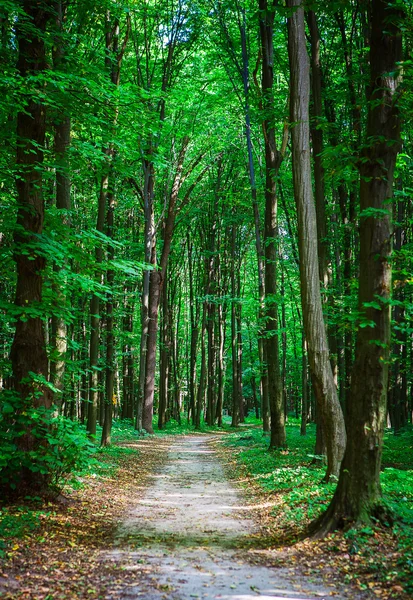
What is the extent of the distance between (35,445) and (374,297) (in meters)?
5.14

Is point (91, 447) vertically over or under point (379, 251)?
under

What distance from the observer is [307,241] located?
782 centimetres

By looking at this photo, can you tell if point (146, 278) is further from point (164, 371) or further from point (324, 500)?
point (324, 500)

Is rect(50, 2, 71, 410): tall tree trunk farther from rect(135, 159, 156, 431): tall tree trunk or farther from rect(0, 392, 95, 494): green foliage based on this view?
rect(135, 159, 156, 431): tall tree trunk

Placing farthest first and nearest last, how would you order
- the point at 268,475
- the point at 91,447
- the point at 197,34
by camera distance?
the point at 197,34 < the point at 268,475 < the point at 91,447

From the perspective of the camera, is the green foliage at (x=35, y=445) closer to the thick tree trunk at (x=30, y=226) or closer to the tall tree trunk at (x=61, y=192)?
the thick tree trunk at (x=30, y=226)

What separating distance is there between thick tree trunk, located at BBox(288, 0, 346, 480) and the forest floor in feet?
5.36

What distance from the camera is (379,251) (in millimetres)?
5715

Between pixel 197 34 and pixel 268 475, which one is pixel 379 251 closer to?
pixel 268 475

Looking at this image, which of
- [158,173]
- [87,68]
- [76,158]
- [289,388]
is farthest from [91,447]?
[289,388]

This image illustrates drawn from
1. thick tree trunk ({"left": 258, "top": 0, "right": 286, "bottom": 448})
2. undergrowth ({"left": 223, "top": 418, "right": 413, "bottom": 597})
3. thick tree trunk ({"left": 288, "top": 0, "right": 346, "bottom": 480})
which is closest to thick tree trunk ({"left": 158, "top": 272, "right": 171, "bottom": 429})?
undergrowth ({"left": 223, "top": 418, "right": 413, "bottom": 597})

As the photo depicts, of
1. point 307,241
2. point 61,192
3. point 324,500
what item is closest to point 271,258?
point 307,241

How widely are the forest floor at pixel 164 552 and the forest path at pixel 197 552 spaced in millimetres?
11

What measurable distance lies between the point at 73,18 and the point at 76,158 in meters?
4.33
